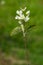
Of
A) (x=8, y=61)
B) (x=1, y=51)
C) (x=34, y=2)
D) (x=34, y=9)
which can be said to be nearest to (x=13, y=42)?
(x=1, y=51)

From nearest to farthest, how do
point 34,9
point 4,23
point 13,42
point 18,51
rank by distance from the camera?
point 18,51 → point 13,42 → point 4,23 → point 34,9

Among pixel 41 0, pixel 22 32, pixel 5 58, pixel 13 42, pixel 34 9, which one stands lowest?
pixel 22 32

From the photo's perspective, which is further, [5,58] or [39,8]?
[39,8]

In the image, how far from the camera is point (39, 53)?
17.4 ft

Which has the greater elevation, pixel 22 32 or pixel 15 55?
pixel 15 55

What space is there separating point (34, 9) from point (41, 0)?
2.73 ft

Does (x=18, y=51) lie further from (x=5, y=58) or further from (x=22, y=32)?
(x=22, y=32)

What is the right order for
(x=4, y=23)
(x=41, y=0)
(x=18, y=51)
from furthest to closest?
(x=41, y=0) < (x=4, y=23) < (x=18, y=51)

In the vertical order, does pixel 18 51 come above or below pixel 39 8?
below

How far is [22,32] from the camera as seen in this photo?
12.1ft

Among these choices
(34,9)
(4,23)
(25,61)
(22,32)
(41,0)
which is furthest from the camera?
(41,0)

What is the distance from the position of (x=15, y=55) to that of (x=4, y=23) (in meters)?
1.23

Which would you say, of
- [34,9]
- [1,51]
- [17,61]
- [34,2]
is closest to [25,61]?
[17,61]

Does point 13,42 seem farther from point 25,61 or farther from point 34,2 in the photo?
point 34,2
